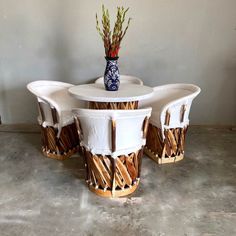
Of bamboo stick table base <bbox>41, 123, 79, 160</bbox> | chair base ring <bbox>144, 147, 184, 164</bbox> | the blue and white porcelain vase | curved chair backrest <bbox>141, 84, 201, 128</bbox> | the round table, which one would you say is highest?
the blue and white porcelain vase

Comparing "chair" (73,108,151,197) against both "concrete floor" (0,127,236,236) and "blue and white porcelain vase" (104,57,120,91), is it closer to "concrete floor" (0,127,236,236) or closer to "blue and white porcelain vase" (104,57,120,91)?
"concrete floor" (0,127,236,236)

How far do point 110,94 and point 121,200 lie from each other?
1.01 metres

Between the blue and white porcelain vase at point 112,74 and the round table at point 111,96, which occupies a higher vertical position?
the blue and white porcelain vase at point 112,74

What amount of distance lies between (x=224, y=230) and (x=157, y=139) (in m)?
1.20

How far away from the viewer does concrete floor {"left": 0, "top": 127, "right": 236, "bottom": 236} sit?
1913 millimetres

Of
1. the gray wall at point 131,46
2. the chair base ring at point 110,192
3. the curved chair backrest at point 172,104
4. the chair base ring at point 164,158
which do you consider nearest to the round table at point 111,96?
the curved chair backrest at point 172,104

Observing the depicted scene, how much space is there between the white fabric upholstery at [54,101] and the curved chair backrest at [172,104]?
35.6 inches

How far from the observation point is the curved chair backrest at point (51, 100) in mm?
2676

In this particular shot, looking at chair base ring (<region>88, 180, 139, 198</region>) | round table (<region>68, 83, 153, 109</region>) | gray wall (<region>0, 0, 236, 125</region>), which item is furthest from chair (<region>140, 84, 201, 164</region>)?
gray wall (<region>0, 0, 236, 125</region>)

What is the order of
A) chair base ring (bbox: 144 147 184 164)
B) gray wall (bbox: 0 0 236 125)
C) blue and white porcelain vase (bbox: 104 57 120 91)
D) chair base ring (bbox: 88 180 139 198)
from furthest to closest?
gray wall (bbox: 0 0 236 125) < chair base ring (bbox: 144 147 184 164) < blue and white porcelain vase (bbox: 104 57 120 91) < chair base ring (bbox: 88 180 139 198)

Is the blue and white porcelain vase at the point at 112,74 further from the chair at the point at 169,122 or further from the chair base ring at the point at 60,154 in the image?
the chair base ring at the point at 60,154

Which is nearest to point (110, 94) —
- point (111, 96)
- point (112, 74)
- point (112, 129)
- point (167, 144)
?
point (111, 96)

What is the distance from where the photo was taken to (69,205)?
2158mm

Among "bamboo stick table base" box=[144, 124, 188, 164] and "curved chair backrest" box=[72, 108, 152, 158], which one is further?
"bamboo stick table base" box=[144, 124, 188, 164]
